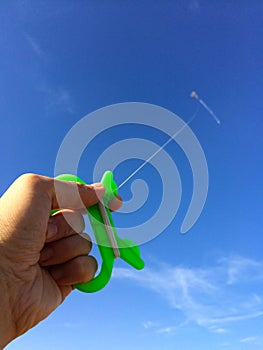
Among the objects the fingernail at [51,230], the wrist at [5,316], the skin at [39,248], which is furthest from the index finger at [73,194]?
the wrist at [5,316]

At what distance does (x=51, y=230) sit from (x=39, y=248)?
19 centimetres

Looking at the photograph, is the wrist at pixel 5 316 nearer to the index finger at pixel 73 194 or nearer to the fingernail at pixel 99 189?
the index finger at pixel 73 194

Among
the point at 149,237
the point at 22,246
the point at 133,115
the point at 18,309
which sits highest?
the point at 133,115

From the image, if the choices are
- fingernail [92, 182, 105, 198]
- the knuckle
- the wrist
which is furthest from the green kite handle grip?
the wrist

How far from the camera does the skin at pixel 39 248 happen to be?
Result: 2422 millimetres

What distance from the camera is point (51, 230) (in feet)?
8.98

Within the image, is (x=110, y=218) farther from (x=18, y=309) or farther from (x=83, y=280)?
(x=18, y=309)

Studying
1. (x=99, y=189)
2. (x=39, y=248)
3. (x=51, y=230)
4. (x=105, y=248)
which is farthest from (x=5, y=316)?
(x=99, y=189)

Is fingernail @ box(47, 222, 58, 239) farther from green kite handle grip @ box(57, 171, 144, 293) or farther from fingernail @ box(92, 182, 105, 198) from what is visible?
fingernail @ box(92, 182, 105, 198)

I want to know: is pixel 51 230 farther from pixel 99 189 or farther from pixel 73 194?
pixel 99 189

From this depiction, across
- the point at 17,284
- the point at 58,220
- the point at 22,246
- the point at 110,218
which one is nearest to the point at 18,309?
the point at 17,284

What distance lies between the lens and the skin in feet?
7.95

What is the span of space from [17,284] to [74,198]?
0.66m

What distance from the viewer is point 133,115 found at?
3.22 m
